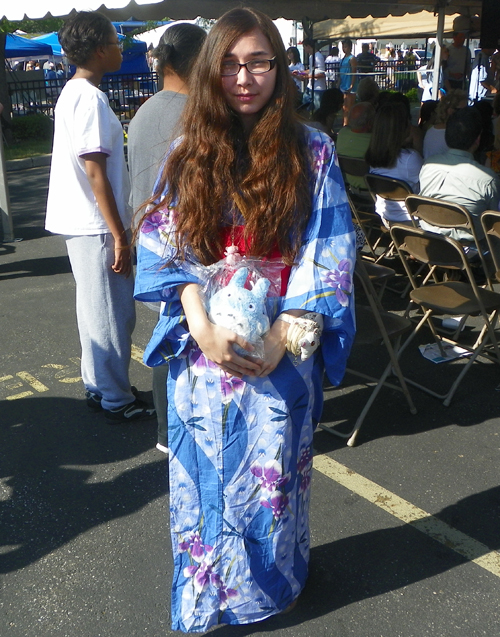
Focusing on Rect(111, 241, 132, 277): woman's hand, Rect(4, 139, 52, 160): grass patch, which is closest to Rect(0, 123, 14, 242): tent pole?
Rect(111, 241, 132, 277): woman's hand

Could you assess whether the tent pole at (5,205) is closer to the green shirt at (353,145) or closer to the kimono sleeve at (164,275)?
the green shirt at (353,145)

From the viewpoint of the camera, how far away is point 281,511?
79.3 inches

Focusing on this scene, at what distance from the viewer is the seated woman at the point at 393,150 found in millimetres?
5488

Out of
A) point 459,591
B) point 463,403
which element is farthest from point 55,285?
point 459,591

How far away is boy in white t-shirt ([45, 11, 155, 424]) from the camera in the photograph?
3008 mm

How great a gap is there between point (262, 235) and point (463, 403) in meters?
2.19

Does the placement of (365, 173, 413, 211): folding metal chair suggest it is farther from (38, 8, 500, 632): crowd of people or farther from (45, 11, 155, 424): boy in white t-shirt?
(38, 8, 500, 632): crowd of people

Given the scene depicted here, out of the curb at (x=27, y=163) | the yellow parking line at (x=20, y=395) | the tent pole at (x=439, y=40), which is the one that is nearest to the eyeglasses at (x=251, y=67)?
the yellow parking line at (x=20, y=395)

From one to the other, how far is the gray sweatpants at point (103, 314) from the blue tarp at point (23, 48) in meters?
19.3

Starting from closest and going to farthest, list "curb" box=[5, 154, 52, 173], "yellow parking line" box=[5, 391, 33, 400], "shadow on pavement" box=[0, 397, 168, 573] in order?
"shadow on pavement" box=[0, 397, 168, 573] < "yellow parking line" box=[5, 391, 33, 400] < "curb" box=[5, 154, 52, 173]

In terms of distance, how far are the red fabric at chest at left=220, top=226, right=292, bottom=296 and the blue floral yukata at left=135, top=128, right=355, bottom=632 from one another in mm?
45

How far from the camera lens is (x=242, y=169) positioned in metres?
1.91

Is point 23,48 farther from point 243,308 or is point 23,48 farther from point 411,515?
point 243,308

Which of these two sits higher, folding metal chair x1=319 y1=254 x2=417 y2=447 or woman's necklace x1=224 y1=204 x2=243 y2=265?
woman's necklace x1=224 y1=204 x2=243 y2=265
